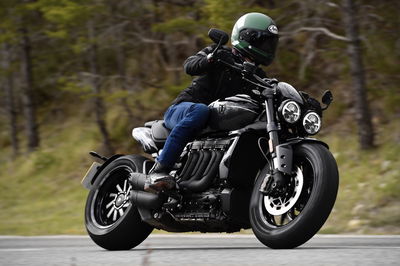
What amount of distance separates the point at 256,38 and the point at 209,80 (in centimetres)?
54

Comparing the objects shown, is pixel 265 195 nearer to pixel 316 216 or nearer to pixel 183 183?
pixel 316 216

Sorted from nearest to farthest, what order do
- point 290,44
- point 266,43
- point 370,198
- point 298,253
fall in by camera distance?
1. point 298,253
2. point 266,43
3. point 370,198
4. point 290,44

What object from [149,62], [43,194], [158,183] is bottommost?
[43,194]

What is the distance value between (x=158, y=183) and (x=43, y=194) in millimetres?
10662

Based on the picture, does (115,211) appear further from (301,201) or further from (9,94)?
(9,94)

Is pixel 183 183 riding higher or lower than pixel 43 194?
higher

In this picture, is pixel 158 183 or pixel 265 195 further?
pixel 158 183

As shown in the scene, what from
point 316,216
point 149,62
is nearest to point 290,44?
point 149,62

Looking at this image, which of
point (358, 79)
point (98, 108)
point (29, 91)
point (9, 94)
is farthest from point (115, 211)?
point (9, 94)

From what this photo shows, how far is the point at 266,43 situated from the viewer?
671 centimetres

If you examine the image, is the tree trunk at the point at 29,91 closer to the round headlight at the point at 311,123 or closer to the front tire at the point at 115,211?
the front tire at the point at 115,211

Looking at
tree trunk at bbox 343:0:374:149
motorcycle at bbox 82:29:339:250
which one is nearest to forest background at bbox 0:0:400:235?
tree trunk at bbox 343:0:374:149

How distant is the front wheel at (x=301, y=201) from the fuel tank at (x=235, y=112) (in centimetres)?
49

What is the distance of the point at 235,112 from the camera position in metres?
6.44
